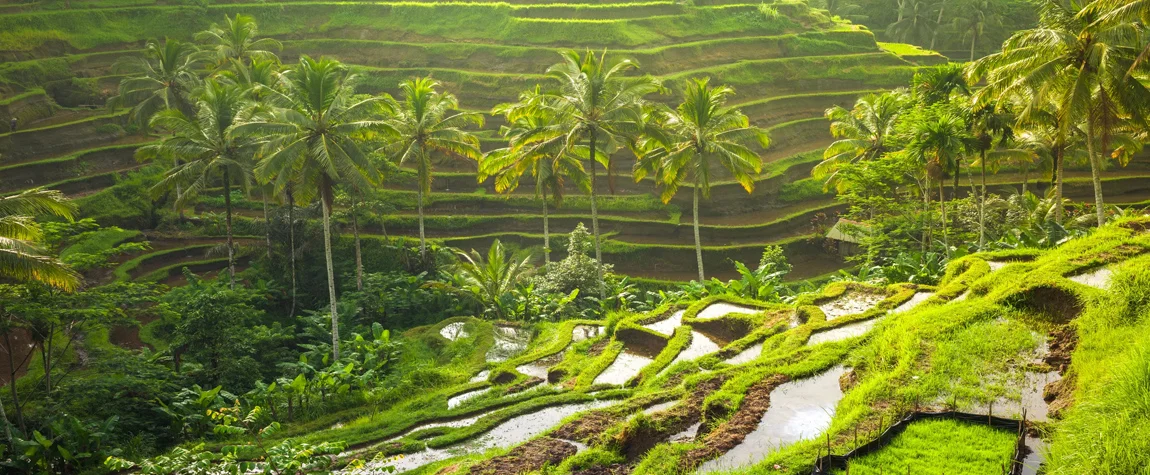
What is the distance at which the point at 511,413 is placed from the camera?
43.9 ft

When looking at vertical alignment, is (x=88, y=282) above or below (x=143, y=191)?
below

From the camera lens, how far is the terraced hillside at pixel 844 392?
28.7 ft

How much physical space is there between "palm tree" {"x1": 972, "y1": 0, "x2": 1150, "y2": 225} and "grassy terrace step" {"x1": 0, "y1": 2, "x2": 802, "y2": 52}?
79.2 ft

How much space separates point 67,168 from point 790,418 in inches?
1232

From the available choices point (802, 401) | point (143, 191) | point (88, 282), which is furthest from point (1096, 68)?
point (143, 191)

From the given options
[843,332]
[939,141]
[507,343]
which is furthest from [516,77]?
[843,332]

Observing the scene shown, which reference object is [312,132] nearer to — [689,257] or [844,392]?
[844,392]

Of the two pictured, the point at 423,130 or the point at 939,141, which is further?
the point at 423,130

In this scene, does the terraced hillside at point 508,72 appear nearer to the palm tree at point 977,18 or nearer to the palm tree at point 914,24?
the palm tree at point 977,18

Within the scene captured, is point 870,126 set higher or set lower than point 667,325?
higher

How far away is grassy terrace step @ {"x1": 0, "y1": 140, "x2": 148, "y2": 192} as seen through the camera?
98.4 ft

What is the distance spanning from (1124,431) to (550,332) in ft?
45.4

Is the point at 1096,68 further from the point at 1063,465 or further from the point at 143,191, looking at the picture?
the point at 143,191

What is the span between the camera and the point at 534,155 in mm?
22484
